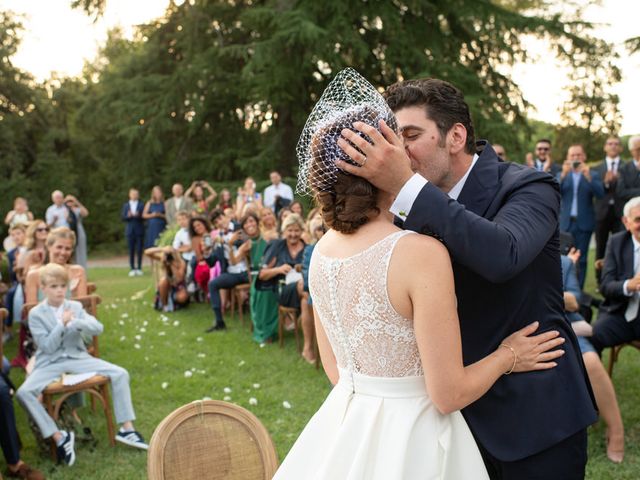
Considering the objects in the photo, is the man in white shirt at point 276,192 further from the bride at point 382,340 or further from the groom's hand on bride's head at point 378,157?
the groom's hand on bride's head at point 378,157

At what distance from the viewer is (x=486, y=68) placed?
66.8 ft

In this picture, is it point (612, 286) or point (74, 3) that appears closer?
point (612, 286)

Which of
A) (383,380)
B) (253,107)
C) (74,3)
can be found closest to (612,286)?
(383,380)

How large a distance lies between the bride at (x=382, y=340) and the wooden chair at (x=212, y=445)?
49cm

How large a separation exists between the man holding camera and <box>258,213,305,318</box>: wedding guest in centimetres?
404

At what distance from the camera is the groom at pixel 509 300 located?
1937 millimetres

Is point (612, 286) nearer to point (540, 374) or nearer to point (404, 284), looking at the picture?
point (540, 374)

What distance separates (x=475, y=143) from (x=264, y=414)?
4.41m

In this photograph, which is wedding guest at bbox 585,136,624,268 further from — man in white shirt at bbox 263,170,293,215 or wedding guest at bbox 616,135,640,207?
man in white shirt at bbox 263,170,293,215

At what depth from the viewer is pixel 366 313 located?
184 cm

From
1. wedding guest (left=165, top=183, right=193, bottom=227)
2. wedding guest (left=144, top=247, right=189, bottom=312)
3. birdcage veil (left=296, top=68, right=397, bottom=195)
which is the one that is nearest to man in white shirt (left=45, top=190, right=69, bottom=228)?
wedding guest (left=165, top=183, right=193, bottom=227)

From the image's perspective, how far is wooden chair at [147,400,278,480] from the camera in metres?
2.37

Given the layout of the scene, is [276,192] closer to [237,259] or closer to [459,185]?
[237,259]

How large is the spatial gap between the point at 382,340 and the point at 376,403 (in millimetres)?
207
